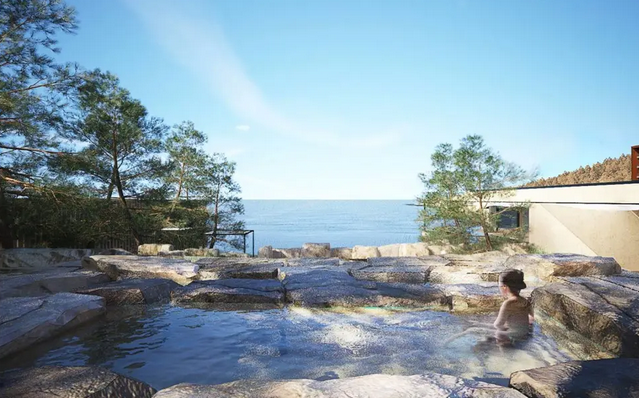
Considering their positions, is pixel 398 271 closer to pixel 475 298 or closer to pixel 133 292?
pixel 475 298

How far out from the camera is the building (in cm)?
1131

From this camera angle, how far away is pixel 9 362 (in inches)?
120

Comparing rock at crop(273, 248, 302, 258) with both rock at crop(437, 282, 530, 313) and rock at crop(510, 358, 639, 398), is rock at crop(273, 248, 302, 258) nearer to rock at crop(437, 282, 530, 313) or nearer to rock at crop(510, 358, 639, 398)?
rock at crop(437, 282, 530, 313)

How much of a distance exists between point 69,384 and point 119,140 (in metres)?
12.9

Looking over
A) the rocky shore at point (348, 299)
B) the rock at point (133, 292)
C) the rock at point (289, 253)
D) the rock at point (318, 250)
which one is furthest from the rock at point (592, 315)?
the rock at point (289, 253)

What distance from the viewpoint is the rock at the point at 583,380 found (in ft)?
7.02

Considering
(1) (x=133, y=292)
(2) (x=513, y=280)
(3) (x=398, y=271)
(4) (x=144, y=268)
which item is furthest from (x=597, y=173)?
(1) (x=133, y=292)

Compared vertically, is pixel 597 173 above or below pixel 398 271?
above

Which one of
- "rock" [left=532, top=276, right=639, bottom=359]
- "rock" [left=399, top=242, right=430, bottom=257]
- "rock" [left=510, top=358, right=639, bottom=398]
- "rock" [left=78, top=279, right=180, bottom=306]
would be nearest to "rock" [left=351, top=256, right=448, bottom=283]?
"rock" [left=532, top=276, right=639, bottom=359]

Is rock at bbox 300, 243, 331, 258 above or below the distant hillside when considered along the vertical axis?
below

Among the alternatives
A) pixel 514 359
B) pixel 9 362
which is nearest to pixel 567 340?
pixel 514 359

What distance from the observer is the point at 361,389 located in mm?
2170

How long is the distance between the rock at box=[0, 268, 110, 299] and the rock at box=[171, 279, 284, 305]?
1276 mm

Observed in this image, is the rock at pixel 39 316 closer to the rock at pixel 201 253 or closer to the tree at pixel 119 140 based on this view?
the rock at pixel 201 253
